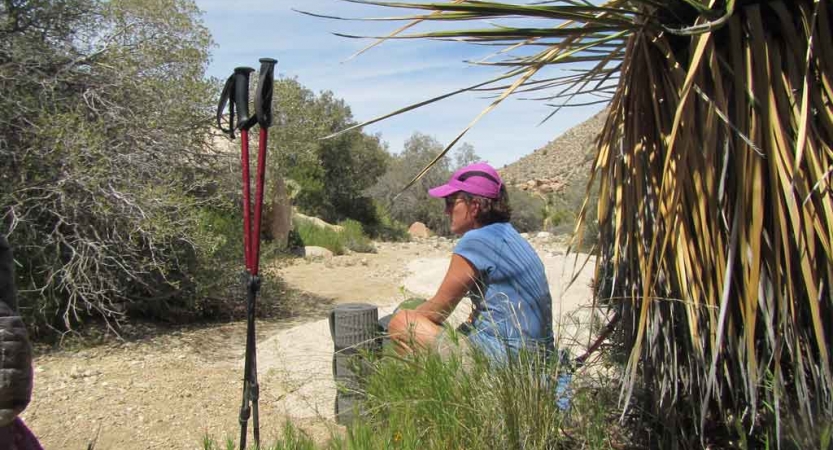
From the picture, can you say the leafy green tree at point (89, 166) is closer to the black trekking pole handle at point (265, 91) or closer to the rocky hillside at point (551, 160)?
the black trekking pole handle at point (265, 91)

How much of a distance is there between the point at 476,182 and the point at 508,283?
1.81 ft

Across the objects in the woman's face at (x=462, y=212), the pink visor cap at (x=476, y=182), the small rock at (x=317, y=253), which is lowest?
the small rock at (x=317, y=253)

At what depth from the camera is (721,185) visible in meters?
2.11

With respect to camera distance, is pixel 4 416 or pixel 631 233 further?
pixel 631 233

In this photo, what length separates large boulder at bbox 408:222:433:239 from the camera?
2030cm

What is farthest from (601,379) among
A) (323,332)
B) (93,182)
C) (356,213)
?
(356,213)

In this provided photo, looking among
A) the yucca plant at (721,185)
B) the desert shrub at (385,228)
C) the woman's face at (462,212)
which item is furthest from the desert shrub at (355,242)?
the yucca plant at (721,185)

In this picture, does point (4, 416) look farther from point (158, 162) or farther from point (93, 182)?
point (158, 162)

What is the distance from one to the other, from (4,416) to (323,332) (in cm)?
471

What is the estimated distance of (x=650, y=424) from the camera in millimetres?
2578

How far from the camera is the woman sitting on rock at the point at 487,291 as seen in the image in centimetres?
298

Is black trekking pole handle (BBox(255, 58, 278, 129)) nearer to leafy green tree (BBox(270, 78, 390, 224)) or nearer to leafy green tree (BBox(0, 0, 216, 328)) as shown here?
leafy green tree (BBox(0, 0, 216, 328))

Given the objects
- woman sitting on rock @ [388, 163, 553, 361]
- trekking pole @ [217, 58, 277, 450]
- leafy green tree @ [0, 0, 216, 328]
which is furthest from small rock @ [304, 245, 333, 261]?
woman sitting on rock @ [388, 163, 553, 361]

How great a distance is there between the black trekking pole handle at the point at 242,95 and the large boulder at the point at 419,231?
16.6 meters
